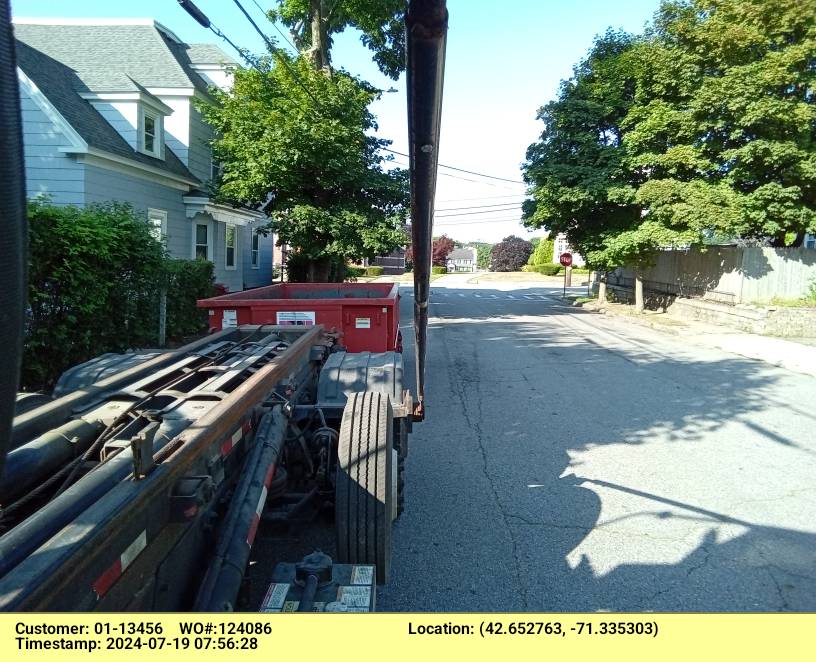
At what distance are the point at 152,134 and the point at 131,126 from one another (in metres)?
0.99

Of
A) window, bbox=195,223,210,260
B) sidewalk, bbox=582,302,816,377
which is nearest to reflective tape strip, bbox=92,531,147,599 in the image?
sidewalk, bbox=582,302,816,377

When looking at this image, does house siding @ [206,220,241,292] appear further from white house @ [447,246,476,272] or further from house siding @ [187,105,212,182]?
white house @ [447,246,476,272]

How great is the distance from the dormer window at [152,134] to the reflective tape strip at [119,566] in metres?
17.1

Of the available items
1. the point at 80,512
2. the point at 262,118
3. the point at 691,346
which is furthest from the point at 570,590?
the point at 262,118

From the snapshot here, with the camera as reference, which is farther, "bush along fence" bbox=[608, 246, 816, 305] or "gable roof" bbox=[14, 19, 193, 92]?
"gable roof" bbox=[14, 19, 193, 92]

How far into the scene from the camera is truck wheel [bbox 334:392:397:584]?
3.33m

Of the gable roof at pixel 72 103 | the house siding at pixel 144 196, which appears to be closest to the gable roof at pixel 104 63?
the gable roof at pixel 72 103

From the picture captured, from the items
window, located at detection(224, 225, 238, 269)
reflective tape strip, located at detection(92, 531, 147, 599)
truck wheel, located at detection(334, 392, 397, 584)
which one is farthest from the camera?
window, located at detection(224, 225, 238, 269)

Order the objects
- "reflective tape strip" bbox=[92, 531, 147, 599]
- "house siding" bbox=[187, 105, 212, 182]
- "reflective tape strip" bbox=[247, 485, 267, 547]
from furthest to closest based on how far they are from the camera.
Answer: "house siding" bbox=[187, 105, 212, 182]
"reflective tape strip" bbox=[247, 485, 267, 547]
"reflective tape strip" bbox=[92, 531, 147, 599]

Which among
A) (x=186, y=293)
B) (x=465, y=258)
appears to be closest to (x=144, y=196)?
(x=186, y=293)

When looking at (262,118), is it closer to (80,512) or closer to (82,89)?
(82,89)

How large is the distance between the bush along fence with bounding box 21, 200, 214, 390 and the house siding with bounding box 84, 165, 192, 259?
8.84 feet

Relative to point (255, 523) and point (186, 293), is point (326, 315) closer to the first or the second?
point (255, 523)

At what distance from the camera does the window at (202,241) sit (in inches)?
800
